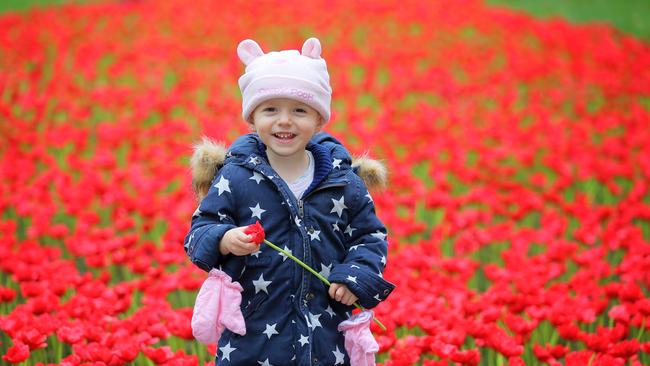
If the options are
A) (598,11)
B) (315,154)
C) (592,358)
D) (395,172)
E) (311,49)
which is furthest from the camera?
(598,11)

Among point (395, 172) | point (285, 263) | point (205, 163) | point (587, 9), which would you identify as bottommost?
point (285, 263)

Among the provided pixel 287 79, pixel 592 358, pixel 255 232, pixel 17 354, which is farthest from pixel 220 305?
pixel 592 358

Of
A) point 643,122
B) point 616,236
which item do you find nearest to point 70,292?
point 616,236

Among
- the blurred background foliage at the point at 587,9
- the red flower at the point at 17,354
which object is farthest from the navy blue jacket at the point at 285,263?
the blurred background foliage at the point at 587,9

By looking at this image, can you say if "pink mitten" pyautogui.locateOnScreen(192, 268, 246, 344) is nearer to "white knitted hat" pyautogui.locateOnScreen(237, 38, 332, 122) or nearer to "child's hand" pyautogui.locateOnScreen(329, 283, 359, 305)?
"child's hand" pyautogui.locateOnScreen(329, 283, 359, 305)

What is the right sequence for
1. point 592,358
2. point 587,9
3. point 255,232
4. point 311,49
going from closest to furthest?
point 255,232 < point 311,49 < point 592,358 < point 587,9

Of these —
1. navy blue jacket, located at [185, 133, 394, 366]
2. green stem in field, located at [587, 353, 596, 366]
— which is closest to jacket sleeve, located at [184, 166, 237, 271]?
navy blue jacket, located at [185, 133, 394, 366]

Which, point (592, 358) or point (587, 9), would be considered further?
point (587, 9)

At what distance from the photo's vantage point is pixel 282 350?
2.47 metres

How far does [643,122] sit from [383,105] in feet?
7.75

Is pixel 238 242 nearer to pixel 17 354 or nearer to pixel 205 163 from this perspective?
pixel 205 163

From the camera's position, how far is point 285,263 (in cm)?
251

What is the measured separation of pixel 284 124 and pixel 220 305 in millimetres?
603

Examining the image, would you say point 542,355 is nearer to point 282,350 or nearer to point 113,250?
point 282,350
